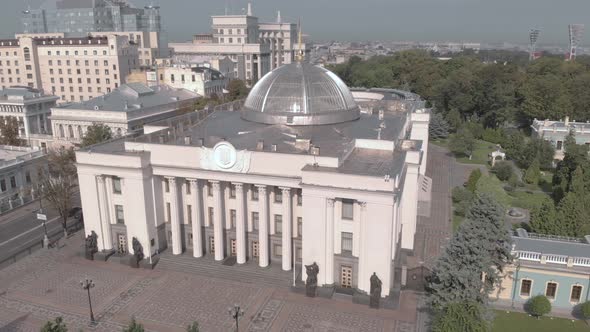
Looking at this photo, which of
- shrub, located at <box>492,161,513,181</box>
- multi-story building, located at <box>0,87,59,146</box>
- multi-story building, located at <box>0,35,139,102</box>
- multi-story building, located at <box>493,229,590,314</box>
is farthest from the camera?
multi-story building, located at <box>0,35,139,102</box>

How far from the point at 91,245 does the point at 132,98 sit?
3784 centimetres

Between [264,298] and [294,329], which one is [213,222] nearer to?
[264,298]

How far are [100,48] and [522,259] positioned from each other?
88766 mm

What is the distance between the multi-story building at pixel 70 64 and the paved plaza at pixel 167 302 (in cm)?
6718

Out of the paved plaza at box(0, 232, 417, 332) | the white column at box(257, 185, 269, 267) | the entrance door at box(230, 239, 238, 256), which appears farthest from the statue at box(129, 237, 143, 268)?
the white column at box(257, 185, 269, 267)

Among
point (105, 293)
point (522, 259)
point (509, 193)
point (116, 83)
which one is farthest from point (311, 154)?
point (116, 83)

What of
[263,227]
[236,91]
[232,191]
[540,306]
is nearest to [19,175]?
[232,191]

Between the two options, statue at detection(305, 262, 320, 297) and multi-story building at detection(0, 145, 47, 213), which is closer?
statue at detection(305, 262, 320, 297)

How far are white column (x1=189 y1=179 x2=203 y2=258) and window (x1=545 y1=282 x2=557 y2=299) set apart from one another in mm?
23528

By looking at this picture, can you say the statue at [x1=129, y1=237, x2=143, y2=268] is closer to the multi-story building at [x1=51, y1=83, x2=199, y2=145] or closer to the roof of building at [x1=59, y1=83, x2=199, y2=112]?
the multi-story building at [x1=51, y1=83, x2=199, y2=145]

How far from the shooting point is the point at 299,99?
3994 cm

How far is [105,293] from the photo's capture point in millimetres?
31141

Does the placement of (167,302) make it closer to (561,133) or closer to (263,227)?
(263,227)

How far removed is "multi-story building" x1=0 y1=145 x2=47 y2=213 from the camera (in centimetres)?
4726
